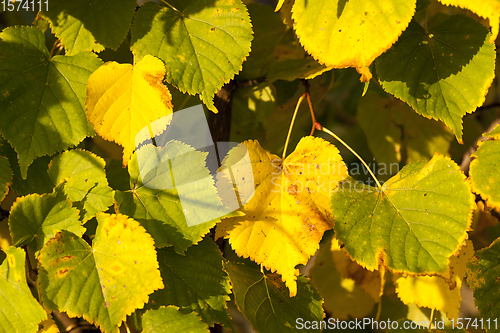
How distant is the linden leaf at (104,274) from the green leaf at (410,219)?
306 mm

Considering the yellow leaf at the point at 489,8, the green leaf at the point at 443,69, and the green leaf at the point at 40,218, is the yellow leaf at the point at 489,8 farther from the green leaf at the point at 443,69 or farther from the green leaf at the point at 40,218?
the green leaf at the point at 40,218

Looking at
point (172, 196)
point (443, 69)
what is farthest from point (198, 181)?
point (443, 69)

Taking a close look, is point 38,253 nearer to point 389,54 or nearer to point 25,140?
point 25,140

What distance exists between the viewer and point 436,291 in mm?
764

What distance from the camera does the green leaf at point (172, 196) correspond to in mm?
616

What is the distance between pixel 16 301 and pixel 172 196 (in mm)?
280

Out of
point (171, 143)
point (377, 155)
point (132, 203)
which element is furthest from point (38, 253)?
point (377, 155)

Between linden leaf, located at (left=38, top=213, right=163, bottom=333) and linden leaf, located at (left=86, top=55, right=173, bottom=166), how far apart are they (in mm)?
127

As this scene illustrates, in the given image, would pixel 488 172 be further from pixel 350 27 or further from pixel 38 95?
pixel 38 95

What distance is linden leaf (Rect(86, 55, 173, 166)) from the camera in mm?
580


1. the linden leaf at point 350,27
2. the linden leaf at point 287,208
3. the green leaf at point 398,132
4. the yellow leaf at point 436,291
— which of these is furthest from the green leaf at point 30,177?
the green leaf at point 398,132

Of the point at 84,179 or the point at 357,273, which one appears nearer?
the point at 84,179

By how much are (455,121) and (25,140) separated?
2.24 feet

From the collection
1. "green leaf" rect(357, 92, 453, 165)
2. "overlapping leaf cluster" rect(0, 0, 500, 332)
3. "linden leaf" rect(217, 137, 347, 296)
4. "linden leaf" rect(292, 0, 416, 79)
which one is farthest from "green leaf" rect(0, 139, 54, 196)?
"green leaf" rect(357, 92, 453, 165)
